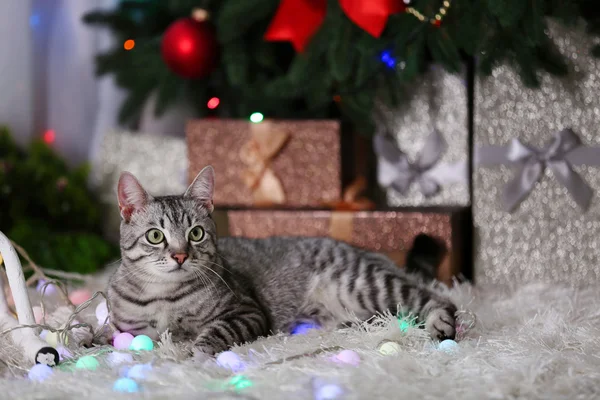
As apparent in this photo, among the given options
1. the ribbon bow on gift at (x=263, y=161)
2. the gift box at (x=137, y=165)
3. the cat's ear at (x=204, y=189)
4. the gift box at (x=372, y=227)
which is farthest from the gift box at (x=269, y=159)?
the cat's ear at (x=204, y=189)

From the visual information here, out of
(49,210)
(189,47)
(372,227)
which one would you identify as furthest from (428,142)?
(49,210)

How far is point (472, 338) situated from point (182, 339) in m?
0.58

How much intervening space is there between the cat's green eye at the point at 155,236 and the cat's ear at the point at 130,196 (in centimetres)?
7

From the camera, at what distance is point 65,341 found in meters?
1.34

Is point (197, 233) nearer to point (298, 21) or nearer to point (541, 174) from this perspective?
point (298, 21)

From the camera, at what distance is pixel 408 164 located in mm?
2240

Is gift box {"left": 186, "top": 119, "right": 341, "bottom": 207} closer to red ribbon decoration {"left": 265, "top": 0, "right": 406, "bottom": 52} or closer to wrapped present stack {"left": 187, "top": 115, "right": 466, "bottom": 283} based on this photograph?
wrapped present stack {"left": 187, "top": 115, "right": 466, "bottom": 283}

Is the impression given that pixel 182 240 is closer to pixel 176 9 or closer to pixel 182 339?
pixel 182 339

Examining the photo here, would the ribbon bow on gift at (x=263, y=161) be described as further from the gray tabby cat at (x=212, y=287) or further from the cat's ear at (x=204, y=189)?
the cat's ear at (x=204, y=189)

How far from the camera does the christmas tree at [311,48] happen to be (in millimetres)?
1840

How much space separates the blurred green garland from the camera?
7.14 feet

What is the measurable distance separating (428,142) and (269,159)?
0.49m

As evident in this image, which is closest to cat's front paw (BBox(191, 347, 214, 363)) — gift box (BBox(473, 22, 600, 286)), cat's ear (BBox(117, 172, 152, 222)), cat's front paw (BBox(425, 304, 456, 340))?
cat's ear (BBox(117, 172, 152, 222))

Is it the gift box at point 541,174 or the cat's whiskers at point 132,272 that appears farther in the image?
the gift box at point 541,174
